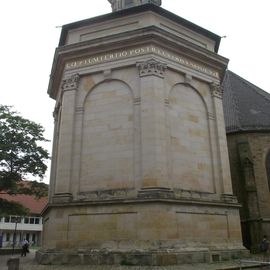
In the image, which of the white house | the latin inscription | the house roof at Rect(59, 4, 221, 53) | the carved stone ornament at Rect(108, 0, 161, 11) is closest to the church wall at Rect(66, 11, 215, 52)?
the house roof at Rect(59, 4, 221, 53)

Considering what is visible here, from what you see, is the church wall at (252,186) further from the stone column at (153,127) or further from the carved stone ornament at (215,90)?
the stone column at (153,127)

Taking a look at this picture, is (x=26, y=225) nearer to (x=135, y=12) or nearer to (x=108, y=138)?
(x=108, y=138)

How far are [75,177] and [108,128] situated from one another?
3065mm

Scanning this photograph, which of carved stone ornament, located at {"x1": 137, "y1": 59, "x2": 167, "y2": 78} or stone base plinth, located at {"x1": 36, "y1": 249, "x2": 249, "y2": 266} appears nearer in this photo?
stone base plinth, located at {"x1": 36, "y1": 249, "x2": 249, "y2": 266}

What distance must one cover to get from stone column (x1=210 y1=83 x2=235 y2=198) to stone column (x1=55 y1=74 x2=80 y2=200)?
8.21 metres

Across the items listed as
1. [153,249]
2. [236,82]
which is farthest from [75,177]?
[236,82]

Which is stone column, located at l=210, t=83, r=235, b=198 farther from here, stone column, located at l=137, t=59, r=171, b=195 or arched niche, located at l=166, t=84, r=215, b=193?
stone column, located at l=137, t=59, r=171, b=195

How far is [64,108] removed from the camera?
1852 centimetres

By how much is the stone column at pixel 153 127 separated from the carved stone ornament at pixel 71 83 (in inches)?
146

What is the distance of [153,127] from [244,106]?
54.1 feet

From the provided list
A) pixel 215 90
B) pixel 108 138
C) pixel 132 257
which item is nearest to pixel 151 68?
pixel 108 138

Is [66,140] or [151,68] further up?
[151,68]

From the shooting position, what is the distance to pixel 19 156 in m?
24.2

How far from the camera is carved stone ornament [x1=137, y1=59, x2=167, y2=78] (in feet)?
57.4
